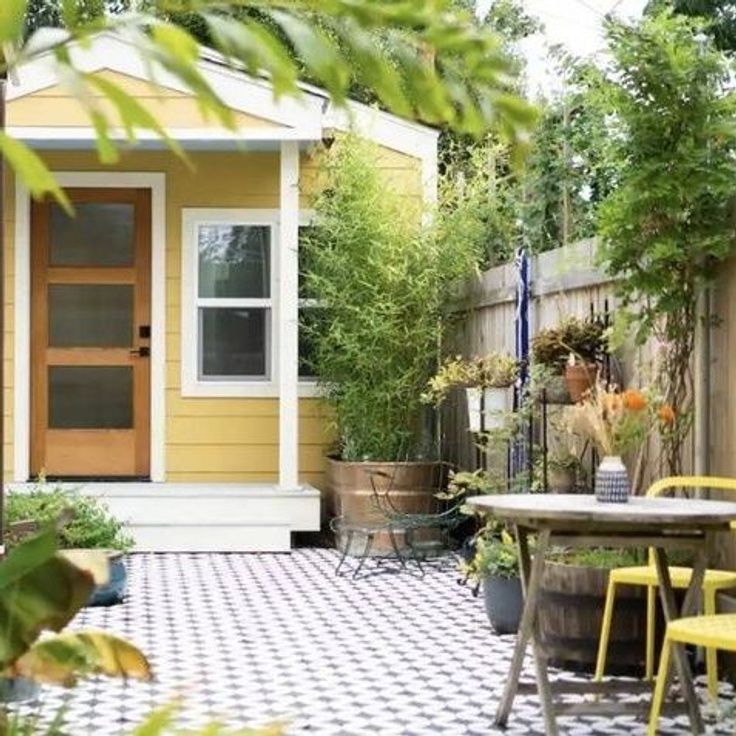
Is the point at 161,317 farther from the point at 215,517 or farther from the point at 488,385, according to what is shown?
the point at 488,385

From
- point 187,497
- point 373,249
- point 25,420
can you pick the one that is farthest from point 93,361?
point 373,249

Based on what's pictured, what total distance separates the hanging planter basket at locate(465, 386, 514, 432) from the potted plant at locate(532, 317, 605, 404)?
37.7 inches

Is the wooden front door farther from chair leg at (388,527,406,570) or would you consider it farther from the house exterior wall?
chair leg at (388,527,406,570)

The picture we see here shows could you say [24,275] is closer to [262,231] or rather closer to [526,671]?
[262,231]

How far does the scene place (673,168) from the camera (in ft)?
18.4

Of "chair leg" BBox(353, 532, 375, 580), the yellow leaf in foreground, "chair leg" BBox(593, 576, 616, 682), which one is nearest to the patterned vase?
"chair leg" BBox(593, 576, 616, 682)

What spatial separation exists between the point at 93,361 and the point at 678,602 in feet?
18.8

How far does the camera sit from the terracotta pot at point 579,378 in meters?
6.69

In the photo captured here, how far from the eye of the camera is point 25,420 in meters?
10.0

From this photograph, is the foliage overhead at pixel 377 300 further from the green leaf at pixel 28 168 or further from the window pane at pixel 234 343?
the green leaf at pixel 28 168

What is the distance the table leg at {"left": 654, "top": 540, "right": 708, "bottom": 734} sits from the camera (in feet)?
14.9

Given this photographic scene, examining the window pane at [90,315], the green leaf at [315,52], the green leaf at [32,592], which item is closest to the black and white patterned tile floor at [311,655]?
the window pane at [90,315]

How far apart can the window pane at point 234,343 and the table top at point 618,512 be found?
5569 millimetres

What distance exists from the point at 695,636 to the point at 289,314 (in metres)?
5.95
